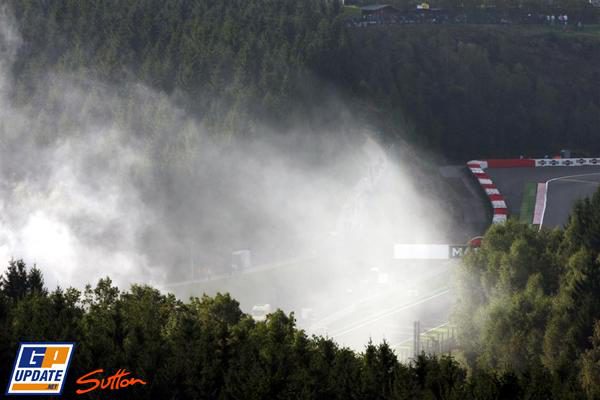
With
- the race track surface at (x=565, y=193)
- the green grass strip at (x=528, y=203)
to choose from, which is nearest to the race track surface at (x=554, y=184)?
the race track surface at (x=565, y=193)

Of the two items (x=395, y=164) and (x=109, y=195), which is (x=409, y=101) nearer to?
(x=395, y=164)

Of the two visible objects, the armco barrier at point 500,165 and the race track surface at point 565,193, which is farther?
the armco barrier at point 500,165

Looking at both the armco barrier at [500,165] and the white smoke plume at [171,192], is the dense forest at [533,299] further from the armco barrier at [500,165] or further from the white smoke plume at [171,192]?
the armco barrier at [500,165]

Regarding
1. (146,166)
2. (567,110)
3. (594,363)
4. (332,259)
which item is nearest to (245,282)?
(332,259)

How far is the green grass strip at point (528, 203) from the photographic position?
5440 inches

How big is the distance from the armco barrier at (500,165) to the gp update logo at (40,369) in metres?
79.6

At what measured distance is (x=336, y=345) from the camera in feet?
235

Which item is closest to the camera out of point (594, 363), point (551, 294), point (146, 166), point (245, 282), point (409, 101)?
point (594, 363)

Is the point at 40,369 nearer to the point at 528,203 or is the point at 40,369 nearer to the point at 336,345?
the point at 336,345

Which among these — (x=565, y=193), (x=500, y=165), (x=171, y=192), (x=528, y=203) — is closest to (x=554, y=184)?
(x=565, y=193)

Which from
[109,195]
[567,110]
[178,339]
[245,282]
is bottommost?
[178,339]

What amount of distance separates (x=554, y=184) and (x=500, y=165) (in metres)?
Result: 10.4

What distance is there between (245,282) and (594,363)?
45098 millimetres

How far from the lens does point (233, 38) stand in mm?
150500
